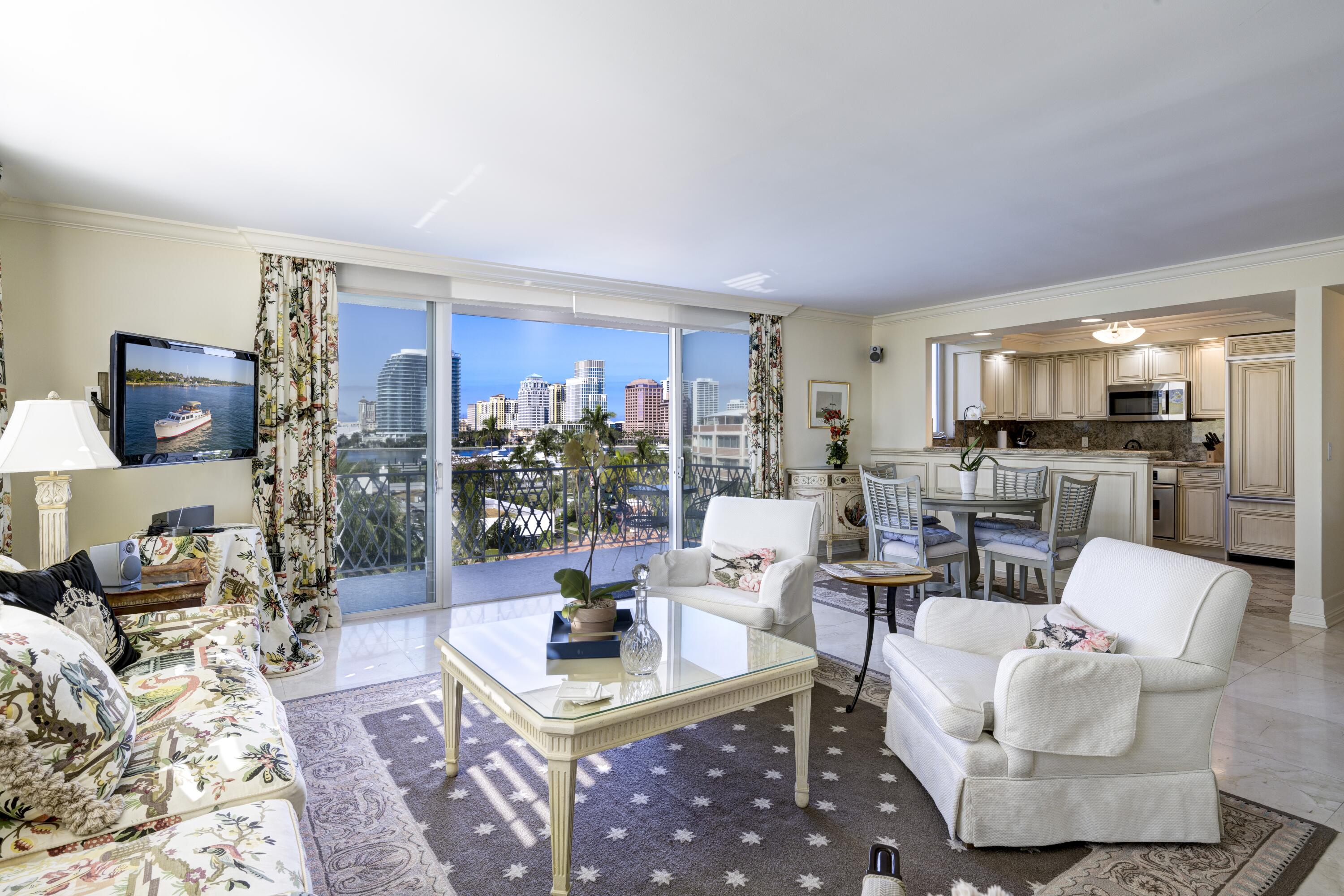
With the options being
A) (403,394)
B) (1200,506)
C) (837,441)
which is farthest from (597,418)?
(1200,506)

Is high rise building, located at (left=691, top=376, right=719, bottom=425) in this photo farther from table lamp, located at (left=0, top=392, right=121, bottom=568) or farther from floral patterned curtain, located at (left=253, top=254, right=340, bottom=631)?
table lamp, located at (left=0, top=392, right=121, bottom=568)

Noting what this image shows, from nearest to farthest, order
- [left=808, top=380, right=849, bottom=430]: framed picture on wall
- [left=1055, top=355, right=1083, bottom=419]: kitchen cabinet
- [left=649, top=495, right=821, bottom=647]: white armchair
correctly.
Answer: [left=649, top=495, right=821, bottom=647]: white armchair → [left=808, top=380, right=849, bottom=430]: framed picture on wall → [left=1055, top=355, right=1083, bottom=419]: kitchen cabinet

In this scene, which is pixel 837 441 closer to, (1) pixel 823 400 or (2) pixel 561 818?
(1) pixel 823 400

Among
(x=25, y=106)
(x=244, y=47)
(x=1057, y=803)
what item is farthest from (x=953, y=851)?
(x=25, y=106)

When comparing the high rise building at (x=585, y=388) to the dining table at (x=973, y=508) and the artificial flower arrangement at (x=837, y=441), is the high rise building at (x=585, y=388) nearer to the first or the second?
the artificial flower arrangement at (x=837, y=441)

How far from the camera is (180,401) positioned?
343cm

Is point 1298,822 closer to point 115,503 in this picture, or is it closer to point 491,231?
point 491,231

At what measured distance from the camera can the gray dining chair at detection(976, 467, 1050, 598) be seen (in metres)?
4.96

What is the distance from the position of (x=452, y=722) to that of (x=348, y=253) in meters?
3.05

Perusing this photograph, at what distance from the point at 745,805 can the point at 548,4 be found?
2.44 meters

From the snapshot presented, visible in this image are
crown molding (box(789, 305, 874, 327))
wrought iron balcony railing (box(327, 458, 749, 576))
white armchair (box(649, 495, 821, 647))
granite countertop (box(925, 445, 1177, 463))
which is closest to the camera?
white armchair (box(649, 495, 821, 647))

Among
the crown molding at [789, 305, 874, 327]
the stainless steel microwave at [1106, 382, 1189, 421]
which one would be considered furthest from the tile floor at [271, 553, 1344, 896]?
the crown molding at [789, 305, 874, 327]

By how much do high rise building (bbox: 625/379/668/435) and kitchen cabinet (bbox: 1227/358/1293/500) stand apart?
18.0 feet

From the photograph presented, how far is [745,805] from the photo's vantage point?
88.3 inches
